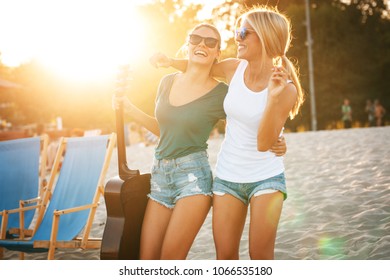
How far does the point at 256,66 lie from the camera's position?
3.06 metres

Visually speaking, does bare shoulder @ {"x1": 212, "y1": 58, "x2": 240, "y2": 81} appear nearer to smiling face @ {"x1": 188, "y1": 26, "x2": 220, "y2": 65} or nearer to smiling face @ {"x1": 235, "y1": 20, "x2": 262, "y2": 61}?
smiling face @ {"x1": 188, "y1": 26, "x2": 220, "y2": 65}

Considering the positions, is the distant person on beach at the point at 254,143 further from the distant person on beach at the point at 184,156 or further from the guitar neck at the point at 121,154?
the guitar neck at the point at 121,154

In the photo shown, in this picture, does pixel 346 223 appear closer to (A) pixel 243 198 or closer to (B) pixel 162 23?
(A) pixel 243 198

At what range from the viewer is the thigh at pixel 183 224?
3090mm

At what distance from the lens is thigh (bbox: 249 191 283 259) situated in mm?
2891

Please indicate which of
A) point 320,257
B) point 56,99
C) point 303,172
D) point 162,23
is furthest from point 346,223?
point 56,99

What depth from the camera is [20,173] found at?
6.22 m

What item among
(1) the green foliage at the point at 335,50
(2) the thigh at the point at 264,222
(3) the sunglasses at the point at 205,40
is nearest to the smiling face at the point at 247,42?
(3) the sunglasses at the point at 205,40

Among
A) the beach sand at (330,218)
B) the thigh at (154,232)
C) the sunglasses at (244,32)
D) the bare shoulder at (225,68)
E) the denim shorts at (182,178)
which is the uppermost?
the sunglasses at (244,32)

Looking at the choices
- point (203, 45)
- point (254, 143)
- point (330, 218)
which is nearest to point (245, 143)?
point (254, 143)

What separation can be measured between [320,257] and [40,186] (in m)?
2.95

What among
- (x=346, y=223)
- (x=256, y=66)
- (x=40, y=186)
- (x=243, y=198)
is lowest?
(x=346, y=223)

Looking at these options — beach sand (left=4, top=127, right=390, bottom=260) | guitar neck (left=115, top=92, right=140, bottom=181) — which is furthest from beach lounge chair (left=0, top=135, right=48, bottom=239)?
guitar neck (left=115, top=92, right=140, bottom=181)

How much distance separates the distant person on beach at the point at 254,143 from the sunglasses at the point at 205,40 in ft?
0.82
